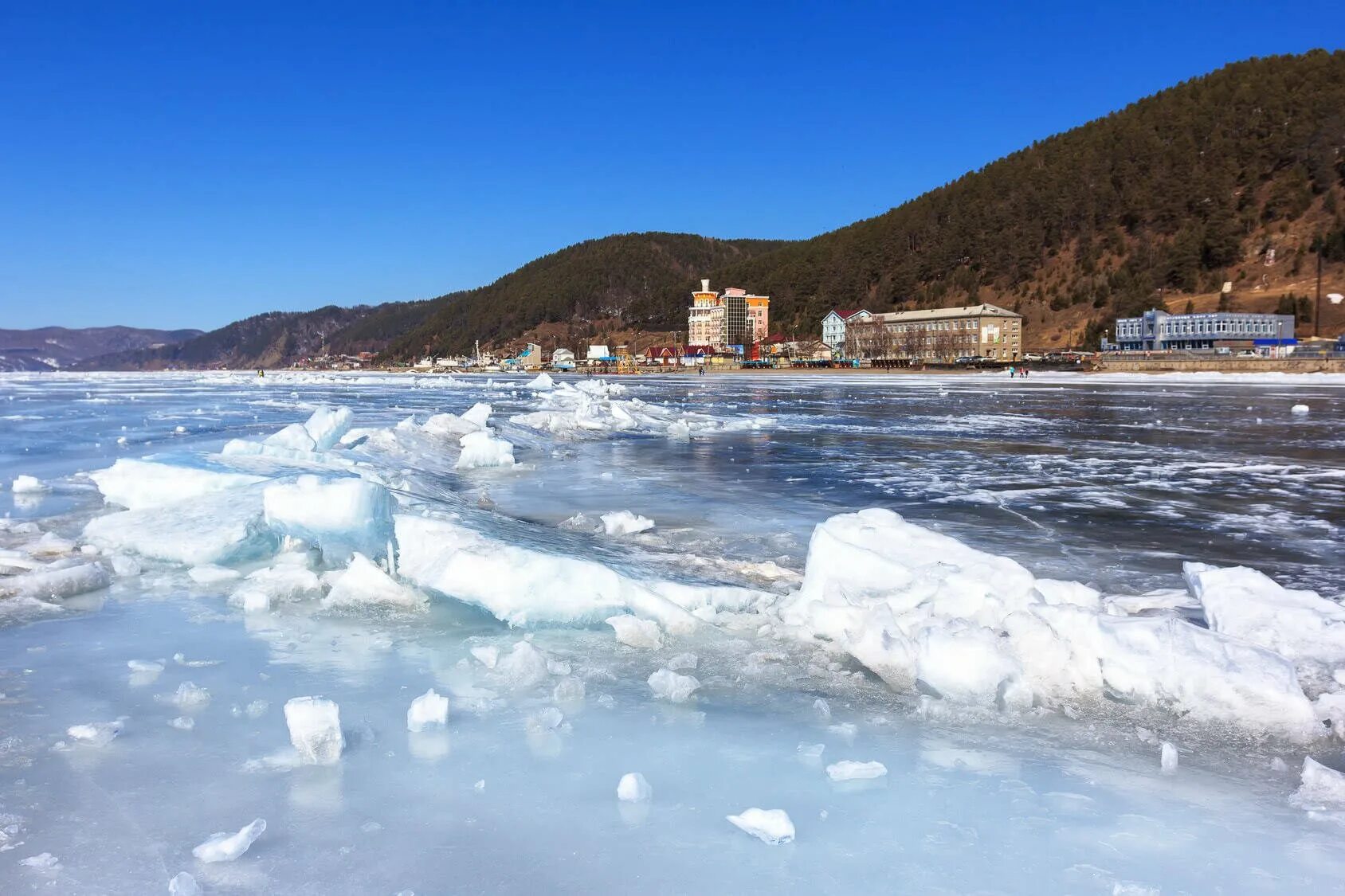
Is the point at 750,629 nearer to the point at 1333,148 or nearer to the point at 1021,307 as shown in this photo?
the point at 1021,307

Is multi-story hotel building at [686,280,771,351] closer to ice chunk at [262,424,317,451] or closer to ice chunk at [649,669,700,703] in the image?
ice chunk at [262,424,317,451]

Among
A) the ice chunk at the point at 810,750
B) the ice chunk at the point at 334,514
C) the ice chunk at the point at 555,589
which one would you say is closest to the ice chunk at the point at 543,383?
the ice chunk at the point at 334,514

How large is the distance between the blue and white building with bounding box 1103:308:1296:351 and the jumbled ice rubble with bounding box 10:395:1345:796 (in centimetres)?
7943

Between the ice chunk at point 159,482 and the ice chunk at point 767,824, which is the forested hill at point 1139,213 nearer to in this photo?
the ice chunk at point 159,482

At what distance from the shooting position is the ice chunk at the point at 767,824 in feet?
9.26

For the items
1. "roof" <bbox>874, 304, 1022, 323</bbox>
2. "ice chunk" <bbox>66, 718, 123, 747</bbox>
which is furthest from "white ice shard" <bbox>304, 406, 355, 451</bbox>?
"roof" <bbox>874, 304, 1022, 323</bbox>

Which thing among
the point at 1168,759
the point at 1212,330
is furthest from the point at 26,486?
the point at 1212,330

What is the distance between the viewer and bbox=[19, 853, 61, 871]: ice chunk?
2574 mm

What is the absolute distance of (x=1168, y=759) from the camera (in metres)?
3.43

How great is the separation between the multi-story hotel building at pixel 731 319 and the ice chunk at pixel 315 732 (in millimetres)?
152202

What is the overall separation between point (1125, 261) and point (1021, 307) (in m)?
13.8

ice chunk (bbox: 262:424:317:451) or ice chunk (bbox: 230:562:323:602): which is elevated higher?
ice chunk (bbox: 262:424:317:451)

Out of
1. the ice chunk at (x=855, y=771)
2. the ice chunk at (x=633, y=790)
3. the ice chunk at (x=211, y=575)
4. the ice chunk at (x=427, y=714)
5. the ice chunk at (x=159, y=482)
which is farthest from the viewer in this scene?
the ice chunk at (x=159, y=482)

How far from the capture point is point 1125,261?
111 metres
